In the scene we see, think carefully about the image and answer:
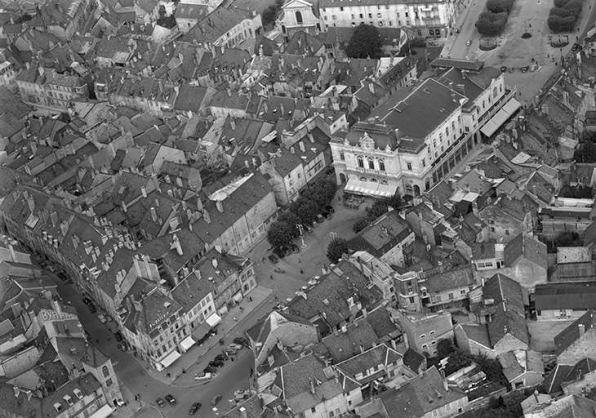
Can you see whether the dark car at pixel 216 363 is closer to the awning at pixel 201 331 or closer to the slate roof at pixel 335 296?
the awning at pixel 201 331

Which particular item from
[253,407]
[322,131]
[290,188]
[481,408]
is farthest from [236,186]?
[481,408]

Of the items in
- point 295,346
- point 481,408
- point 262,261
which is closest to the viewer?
point 481,408

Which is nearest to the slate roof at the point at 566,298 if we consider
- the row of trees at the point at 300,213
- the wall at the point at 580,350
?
the wall at the point at 580,350

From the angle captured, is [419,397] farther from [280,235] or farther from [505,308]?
[280,235]

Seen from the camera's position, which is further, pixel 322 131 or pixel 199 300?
pixel 322 131

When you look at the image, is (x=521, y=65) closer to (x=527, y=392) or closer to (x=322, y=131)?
(x=322, y=131)

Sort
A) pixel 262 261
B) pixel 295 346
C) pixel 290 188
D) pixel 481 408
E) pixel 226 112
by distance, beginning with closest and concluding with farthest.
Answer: pixel 481 408 < pixel 295 346 < pixel 262 261 < pixel 290 188 < pixel 226 112

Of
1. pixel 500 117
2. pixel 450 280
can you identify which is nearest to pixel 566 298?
pixel 450 280
